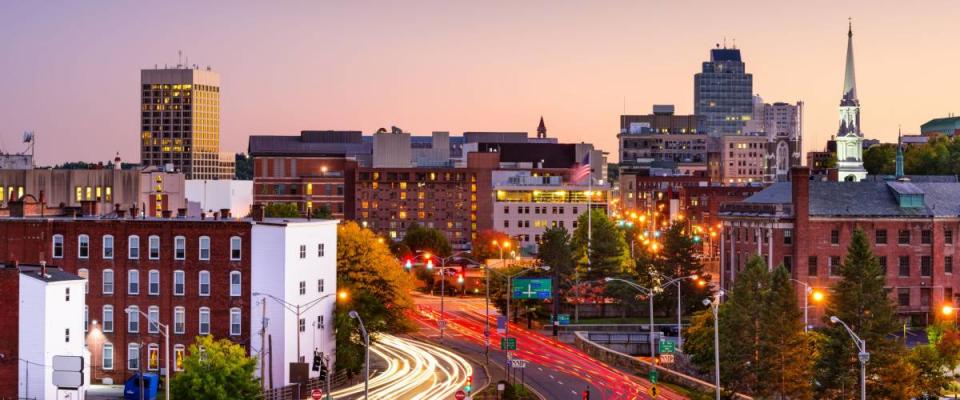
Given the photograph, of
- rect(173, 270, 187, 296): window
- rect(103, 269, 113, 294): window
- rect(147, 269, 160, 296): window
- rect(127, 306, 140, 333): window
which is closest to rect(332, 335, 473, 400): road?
rect(173, 270, 187, 296): window

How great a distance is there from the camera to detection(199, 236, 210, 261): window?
10275 centimetres

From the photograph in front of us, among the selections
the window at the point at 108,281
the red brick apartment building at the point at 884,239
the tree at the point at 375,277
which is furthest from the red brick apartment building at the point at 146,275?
the red brick apartment building at the point at 884,239

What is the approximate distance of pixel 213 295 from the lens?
4031 inches

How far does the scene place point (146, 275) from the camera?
103625 mm

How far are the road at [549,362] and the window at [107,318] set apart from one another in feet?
93.3

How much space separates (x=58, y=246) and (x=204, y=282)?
36.4ft

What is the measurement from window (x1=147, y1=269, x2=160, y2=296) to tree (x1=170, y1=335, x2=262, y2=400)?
68.3ft

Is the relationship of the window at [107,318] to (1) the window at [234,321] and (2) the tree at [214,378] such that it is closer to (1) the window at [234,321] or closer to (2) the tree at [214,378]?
(1) the window at [234,321]

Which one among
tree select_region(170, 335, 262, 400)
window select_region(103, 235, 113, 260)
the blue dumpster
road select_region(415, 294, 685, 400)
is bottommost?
road select_region(415, 294, 685, 400)

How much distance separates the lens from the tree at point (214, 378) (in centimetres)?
8050

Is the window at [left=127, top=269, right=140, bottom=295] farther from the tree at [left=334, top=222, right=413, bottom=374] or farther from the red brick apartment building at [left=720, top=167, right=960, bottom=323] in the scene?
the red brick apartment building at [left=720, top=167, right=960, bottom=323]

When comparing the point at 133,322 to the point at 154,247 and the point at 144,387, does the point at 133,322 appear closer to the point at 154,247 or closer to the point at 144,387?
the point at 154,247

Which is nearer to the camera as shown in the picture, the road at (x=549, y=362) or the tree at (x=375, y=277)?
the road at (x=549, y=362)

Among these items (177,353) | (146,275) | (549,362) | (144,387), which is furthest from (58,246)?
(549,362)
